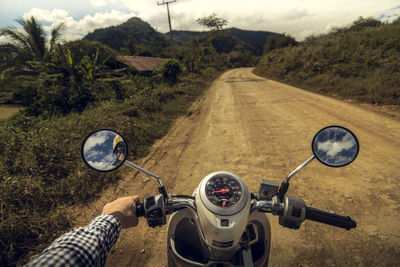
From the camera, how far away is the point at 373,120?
613cm

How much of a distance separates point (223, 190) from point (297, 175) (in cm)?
309

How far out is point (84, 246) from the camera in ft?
3.51

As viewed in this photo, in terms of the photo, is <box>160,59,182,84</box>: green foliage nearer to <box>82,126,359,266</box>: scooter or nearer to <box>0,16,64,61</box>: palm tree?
<box>0,16,64,61</box>: palm tree

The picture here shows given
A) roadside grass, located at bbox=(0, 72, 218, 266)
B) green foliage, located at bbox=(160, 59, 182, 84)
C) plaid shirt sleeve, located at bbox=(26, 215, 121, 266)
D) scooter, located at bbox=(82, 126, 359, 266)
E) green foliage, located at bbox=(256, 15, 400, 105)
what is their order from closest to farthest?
plaid shirt sleeve, located at bbox=(26, 215, 121, 266) → scooter, located at bbox=(82, 126, 359, 266) → roadside grass, located at bbox=(0, 72, 218, 266) → green foliage, located at bbox=(256, 15, 400, 105) → green foliage, located at bbox=(160, 59, 182, 84)

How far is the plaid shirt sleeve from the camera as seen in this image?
3.09ft

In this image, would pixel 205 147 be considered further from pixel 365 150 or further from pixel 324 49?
pixel 324 49

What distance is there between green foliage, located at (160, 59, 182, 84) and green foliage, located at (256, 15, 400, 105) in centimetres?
919

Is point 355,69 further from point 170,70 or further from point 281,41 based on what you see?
point 281,41

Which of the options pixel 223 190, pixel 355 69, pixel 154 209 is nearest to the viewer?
pixel 223 190

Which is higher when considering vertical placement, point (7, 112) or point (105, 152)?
point (105, 152)

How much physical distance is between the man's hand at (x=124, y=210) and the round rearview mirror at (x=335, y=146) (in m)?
1.60

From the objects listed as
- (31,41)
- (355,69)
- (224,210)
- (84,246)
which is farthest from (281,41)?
(84,246)

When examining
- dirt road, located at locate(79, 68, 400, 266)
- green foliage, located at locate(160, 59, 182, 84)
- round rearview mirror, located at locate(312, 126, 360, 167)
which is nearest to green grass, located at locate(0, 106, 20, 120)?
green foliage, located at locate(160, 59, 182, 84)

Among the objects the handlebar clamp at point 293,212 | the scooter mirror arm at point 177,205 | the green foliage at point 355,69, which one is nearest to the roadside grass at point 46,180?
the scooter mirror arm at point 177,205
